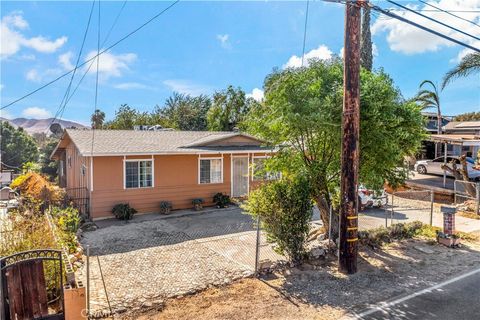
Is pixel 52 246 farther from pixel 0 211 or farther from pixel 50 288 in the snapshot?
pixel 0 211

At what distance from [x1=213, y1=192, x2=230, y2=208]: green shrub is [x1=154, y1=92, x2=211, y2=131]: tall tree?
88.3 feet

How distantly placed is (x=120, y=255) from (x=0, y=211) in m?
10.3

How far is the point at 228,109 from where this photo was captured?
39.5 m

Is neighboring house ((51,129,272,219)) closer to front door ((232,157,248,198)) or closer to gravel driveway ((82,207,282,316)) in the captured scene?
front door ((232,157,248,198))

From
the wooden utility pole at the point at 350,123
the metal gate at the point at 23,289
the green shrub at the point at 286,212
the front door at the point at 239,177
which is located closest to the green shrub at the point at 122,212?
the front door at the point at 239,177

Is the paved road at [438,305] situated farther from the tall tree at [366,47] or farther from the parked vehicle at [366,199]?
the tall tree at [366,47]

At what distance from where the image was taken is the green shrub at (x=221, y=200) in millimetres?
16094

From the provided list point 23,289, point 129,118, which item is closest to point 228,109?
point 129,118

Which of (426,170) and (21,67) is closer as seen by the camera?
(21,67)

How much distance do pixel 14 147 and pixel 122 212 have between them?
36.7 meters

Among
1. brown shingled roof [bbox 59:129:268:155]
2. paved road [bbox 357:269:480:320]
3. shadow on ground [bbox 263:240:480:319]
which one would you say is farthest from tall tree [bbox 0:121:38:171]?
paved road [bbox 357:269:480:320]

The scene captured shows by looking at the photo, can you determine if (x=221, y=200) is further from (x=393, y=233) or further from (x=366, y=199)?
(x=393, y=233)

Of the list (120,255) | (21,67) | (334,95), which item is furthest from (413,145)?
(21,67)

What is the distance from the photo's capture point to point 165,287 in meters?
7.03
